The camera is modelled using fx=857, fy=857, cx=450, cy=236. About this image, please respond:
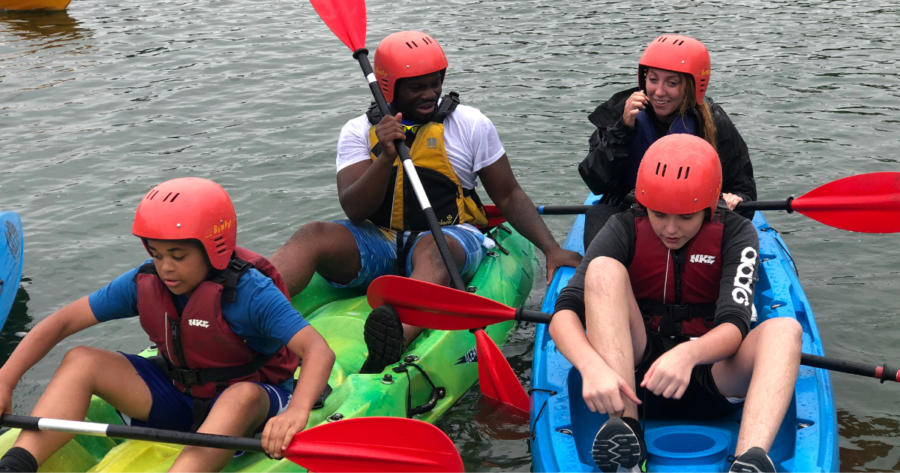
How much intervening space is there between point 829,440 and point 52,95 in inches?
347

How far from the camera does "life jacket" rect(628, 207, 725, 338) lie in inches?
129

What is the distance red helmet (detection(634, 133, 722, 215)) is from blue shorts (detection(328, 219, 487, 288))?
150 cm

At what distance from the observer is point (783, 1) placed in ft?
36.3

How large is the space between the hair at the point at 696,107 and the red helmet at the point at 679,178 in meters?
1.20

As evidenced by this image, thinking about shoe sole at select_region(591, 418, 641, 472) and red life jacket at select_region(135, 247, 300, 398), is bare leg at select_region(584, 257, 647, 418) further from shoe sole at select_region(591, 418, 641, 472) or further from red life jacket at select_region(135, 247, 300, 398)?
red life jacket at select_region(135, 247, 300, 398)

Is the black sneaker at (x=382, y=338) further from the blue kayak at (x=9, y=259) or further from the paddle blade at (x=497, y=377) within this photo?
the blue kayak at (x=9, y=259)

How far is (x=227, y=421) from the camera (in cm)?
298

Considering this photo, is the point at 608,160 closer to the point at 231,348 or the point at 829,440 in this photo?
the point at 829,440

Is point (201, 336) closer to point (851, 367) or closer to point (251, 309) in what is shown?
point (251, 309)

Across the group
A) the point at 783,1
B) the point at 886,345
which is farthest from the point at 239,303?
the point at 783,1

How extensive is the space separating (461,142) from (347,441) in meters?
2.05

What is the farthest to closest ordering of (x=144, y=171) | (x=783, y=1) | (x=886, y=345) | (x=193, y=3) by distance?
(x=193, y=3) → (x=783, y=1) → (x=144, y=171) → (x=886, y=345)

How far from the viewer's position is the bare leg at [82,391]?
2.98m

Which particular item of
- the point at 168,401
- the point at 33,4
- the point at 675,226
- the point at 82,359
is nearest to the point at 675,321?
the point at 675,226
